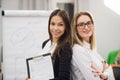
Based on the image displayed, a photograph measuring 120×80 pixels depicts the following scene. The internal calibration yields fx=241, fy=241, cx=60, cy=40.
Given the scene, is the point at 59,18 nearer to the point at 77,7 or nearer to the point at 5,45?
the point at 5,45

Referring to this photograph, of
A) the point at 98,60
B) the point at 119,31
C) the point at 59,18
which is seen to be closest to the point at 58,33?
the point at 59,18

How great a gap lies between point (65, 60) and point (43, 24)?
5.81 feet

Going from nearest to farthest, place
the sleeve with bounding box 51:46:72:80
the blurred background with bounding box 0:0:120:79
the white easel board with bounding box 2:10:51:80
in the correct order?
the sleeve with bounding box 51:46:72:80 → the white easel board with bounding box 2:10:51:80 → the blurred background with bounding box 0:0:120:79

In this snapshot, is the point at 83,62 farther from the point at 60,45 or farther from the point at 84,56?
the point at 60,45

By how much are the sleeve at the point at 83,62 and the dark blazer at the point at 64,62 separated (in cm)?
5

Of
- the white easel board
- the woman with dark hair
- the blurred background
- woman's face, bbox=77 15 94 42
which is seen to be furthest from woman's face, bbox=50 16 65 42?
the blurred background

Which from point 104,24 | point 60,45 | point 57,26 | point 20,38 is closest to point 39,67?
point 60,45

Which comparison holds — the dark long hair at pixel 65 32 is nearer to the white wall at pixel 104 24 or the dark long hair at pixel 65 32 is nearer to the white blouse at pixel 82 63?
the white blouse at pixel 82 63

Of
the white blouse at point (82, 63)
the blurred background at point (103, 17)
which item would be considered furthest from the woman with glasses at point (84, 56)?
the blurred background at point (103, 17)

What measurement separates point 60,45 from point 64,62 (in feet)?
0.49

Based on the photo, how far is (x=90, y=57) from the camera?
1764 mm

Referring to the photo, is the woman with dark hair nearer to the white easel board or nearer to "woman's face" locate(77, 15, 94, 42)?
"woman's face" locate(77, 15, 94, 42)

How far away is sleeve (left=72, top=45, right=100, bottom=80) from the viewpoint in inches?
67.4

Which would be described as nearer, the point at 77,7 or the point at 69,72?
the point at 69,72
